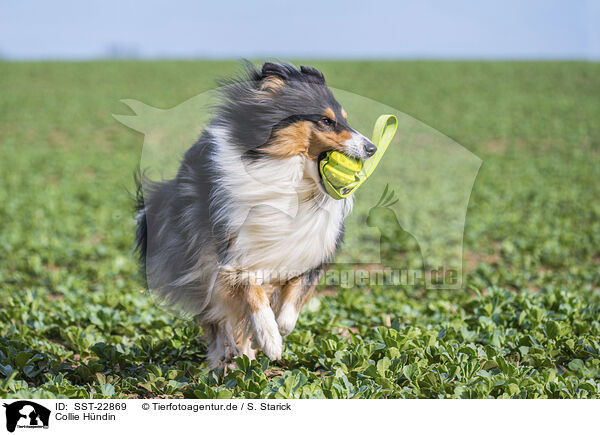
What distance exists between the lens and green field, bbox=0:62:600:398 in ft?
11.1

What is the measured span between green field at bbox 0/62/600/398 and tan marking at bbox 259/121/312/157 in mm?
660

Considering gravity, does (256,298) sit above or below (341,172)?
below

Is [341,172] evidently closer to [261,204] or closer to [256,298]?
[261,204]

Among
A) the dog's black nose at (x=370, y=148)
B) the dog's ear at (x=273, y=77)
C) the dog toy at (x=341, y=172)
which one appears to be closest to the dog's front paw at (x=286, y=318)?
the dog toy at (x=341, y=172)

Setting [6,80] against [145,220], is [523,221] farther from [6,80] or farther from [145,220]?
[6,80]

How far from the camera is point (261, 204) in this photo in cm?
290

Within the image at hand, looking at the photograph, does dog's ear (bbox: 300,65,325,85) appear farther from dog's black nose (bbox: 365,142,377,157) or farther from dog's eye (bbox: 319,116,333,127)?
dog's black nose (bbox: 365,142,377,157)

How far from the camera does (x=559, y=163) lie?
51.2 feet

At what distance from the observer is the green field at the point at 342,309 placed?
11.1ft

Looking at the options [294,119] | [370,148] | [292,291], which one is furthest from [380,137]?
[292,291]

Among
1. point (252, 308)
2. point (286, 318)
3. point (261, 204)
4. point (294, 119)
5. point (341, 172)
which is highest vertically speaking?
point (294, 119)

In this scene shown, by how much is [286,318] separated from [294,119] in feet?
3.82

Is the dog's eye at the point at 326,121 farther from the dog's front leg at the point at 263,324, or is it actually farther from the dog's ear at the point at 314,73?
the dog's front leg at the point at 263,324

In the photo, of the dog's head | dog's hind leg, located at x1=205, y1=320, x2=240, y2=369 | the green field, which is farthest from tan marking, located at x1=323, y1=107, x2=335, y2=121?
dog's hind leg, located at x1=205, y1=320, x2=240, y2=369
